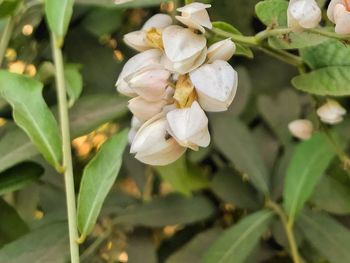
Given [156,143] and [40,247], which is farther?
[40,247]

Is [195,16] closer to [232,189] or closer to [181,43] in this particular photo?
[181,43]

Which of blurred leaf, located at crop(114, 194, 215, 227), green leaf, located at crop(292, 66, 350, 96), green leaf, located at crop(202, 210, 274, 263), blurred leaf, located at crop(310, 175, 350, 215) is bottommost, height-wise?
blurred leaf, located at crop(114, 194, 215, 227)

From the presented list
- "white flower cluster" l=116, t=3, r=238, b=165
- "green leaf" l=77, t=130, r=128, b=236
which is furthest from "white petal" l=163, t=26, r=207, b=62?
"green leaf" l=77, t=130, r=128, b=236

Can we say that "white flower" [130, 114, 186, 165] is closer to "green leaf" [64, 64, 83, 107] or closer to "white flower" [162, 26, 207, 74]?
"white flower" [162, 26, 207, 74]

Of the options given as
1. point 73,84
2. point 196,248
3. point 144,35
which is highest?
point 144,35

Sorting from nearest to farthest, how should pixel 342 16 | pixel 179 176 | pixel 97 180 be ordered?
pixel 342 16 → pixel 97 180 → pixel 179 176

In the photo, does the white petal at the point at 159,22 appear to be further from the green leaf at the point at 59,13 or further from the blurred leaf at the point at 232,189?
the blurred leaf at the point at 232,189

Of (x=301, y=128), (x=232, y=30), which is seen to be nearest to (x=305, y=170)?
(x=301, y=128)
